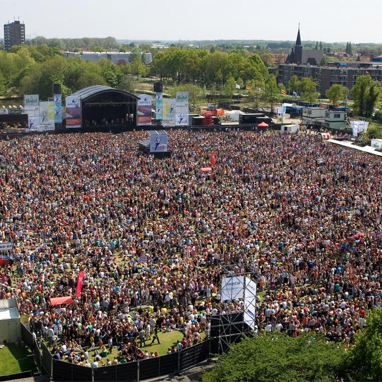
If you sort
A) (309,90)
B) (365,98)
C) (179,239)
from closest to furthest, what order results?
(179,239)
(365,98)
(309,90)

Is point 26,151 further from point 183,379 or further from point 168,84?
point 168,84

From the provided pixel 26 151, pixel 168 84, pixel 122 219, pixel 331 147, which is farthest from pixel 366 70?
pixel 122 219

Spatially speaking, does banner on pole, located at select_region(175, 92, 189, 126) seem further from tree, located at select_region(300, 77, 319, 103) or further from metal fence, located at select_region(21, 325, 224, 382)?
metal fence, located at select_region(21, 325, 224, 382)

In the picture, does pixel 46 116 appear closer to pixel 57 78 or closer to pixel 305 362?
pixel 57 78

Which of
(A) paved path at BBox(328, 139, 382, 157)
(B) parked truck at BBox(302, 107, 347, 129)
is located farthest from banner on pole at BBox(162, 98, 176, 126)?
(B) parked truck at BBox(302, 107, 347, 129)

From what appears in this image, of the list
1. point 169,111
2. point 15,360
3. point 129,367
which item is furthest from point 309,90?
point 129,367

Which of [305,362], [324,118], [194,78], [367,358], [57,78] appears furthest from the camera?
[194,78]
